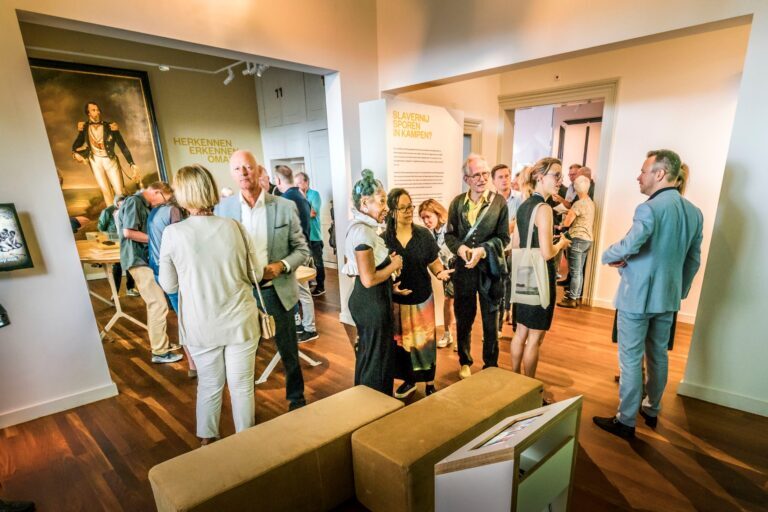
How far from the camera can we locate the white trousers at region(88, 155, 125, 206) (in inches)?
240

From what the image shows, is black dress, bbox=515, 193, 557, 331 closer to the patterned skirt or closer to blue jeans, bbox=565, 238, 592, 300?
the patterned skirt

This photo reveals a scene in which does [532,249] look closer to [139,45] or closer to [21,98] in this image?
[21,98]

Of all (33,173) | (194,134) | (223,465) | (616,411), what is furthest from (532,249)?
(194,134)

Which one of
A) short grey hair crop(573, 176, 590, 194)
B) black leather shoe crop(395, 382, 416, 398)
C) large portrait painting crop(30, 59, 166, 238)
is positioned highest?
large portrait painting crop(30, 59, 166, 238)

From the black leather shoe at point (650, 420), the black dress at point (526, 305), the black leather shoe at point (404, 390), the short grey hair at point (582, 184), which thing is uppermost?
the short grey hair at point (582, 184)

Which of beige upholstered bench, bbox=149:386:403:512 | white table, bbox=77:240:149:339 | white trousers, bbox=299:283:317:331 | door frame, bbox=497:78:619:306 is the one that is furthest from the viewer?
door frame, bbox=497:78:619:306

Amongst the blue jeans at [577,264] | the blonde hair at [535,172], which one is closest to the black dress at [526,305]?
the blonde hair at [535,172]

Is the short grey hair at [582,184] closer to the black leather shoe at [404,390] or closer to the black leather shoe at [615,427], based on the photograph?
the black leather shoe at [615,427]

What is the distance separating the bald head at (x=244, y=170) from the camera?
220 centimetres

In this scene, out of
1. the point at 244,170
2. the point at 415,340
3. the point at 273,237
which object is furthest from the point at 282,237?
the point at 415,340

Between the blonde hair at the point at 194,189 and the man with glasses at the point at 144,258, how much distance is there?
1.65 metres

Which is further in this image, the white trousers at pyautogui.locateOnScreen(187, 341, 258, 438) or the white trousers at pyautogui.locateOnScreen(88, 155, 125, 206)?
the white trousers at pyautogui.locateOnScreen(88, 155, 125, 206)

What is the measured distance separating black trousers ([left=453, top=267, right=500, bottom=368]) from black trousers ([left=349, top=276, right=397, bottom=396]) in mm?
801

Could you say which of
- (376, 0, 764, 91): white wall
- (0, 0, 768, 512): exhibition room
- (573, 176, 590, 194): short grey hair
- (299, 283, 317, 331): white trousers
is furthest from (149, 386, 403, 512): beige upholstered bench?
(573, 176, 590, 194): short grey hair
